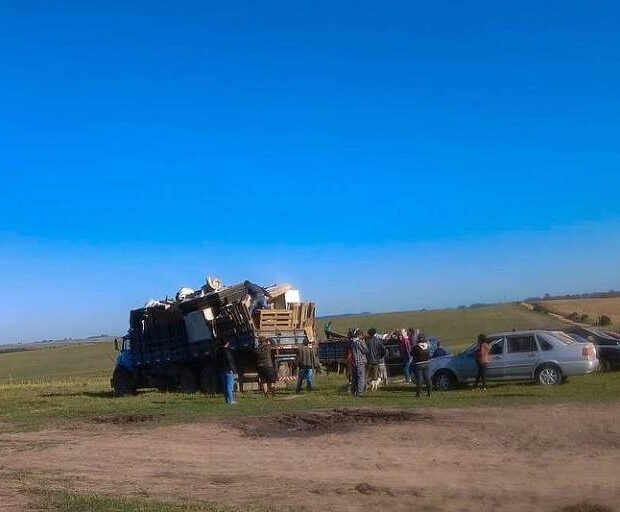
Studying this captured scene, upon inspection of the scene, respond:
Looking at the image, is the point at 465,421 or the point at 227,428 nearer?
the point at 465,421

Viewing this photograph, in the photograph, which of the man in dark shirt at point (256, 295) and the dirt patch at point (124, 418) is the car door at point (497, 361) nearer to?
the man in dark shirt at point (256, 295)

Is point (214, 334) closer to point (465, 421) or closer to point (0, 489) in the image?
point (465, 421)

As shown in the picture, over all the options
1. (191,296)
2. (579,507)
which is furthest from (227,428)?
(191,296)

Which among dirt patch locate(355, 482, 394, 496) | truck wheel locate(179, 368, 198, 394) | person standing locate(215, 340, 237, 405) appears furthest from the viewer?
truck wheel locate(179, 368, 198, 394)

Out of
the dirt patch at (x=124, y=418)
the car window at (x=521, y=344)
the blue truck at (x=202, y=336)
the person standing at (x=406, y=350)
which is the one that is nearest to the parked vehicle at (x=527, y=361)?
the car window at (x=521, y=344)

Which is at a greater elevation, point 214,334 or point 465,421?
point 214,334

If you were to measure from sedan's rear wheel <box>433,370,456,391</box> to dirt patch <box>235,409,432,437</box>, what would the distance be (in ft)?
19.0

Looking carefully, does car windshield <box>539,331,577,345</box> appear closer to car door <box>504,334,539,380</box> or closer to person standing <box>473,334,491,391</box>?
car door <box>504,334,539,380</box>

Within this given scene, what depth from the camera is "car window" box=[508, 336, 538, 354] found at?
754 inches

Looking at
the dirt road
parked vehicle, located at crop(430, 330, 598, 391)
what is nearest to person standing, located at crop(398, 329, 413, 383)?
parked vehicle, located at crop(430, 330, 598, 391)

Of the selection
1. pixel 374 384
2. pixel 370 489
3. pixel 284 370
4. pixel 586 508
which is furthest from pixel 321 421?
pixel 284 370

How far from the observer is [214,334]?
72.5 ft

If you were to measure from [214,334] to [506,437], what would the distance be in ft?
41.1

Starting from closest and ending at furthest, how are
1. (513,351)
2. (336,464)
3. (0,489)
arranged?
(0,489) < (336,464) < (513,351)
